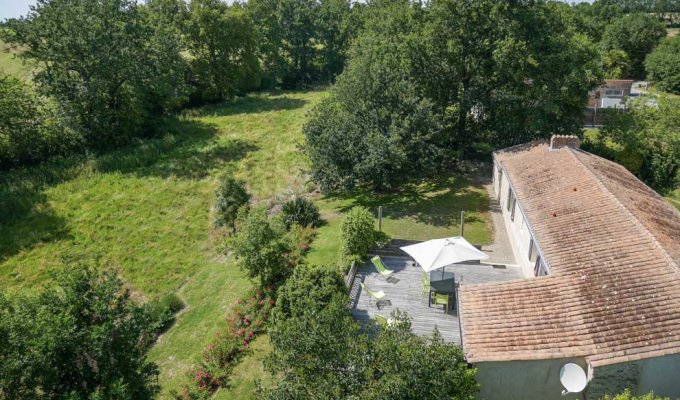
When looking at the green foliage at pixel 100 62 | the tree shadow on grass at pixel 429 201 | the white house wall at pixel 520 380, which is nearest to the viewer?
the white house wall at pixel 520 380

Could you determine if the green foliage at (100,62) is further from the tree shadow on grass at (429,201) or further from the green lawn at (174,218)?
the tree shadow on grass at (429,201)

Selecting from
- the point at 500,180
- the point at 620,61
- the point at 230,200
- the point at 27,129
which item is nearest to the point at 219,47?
the point at 27,129

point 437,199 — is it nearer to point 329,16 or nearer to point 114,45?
point 114,45

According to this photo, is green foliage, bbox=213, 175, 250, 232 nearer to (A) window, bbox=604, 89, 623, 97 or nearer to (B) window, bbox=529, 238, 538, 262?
(B) window, bbox=529, 238, 538, 262

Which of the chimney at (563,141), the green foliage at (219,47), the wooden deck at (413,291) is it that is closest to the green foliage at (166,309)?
the wooden deck at (413,291)

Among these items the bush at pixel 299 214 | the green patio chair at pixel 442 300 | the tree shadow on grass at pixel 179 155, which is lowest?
the green patio chair at pixel 442 300

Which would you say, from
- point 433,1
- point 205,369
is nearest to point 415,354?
point 205,369
